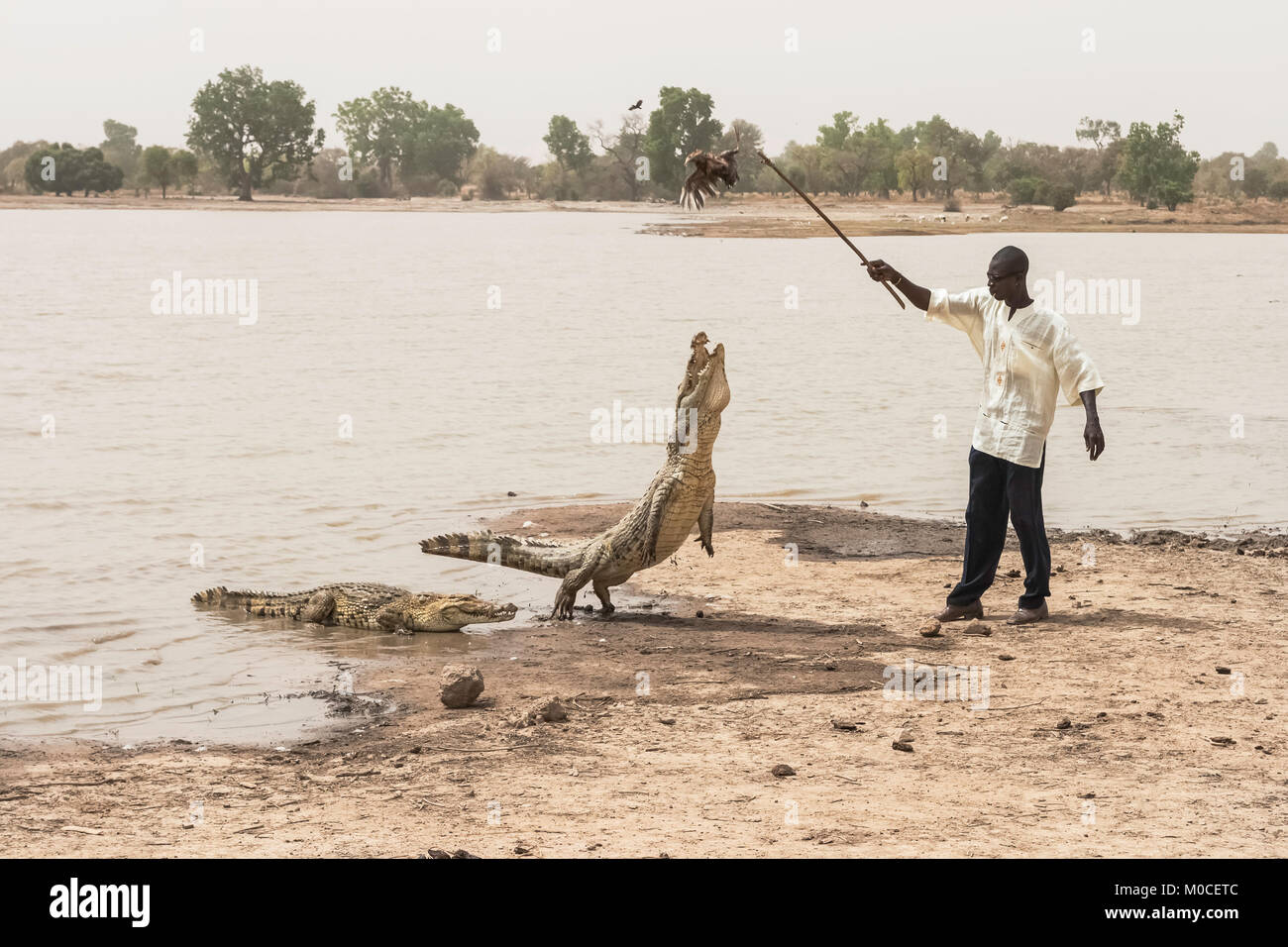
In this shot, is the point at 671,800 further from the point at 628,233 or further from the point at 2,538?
the point at 628,233

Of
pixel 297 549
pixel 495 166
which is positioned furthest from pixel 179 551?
pixel 495 166

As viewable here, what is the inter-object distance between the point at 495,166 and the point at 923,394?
322 feet

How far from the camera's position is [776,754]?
571cm

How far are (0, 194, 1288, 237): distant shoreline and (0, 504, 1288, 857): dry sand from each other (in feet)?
158

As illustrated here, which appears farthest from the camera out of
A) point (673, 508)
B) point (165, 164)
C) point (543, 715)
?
point (165, 164)

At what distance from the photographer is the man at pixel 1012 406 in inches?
294

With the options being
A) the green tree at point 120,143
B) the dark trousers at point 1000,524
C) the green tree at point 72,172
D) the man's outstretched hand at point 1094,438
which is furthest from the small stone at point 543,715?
the green tree at point 120,143

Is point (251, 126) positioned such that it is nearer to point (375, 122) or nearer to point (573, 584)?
point (375, 122)

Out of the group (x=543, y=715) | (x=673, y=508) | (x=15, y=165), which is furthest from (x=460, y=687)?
(x=15, y=165)

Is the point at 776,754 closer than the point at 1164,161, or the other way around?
the point at 776,754

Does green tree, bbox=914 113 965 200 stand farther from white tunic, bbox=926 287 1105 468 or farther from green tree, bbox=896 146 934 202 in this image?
white tunic, bbox=926 287 1105 468

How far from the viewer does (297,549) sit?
10.9 m

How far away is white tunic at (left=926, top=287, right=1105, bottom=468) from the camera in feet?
24.4

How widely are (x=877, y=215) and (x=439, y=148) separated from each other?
62.5 metres
